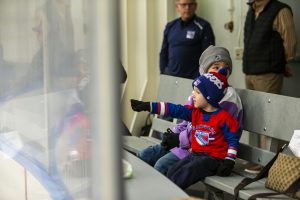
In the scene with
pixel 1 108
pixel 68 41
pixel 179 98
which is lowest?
pixel 179 98

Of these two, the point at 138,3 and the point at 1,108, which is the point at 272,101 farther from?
the point at 138,3

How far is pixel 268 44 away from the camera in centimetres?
455

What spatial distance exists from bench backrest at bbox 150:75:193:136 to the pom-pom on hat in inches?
29.8

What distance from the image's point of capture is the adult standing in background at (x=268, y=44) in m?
4.42

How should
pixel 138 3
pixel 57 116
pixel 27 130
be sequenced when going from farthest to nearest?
pixel 138 3, pixel 27 130, pixel 57 116

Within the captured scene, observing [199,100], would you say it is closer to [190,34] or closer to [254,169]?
[254,169]

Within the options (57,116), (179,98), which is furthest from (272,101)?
(57,116)

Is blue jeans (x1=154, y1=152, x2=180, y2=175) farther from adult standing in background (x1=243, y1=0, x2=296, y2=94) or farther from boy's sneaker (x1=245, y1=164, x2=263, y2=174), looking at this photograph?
adult standing in background (x1=243, y1=0, x2=296, y2=94)

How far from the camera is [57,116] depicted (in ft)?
4.69

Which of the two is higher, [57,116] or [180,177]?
[57,116]

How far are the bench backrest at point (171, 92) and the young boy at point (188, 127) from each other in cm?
41

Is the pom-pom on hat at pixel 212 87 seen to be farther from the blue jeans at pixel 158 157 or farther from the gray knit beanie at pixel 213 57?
the blue jeans at pixel 158 157

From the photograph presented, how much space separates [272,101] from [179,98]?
957mm

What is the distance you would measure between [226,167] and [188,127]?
46 centimetres
